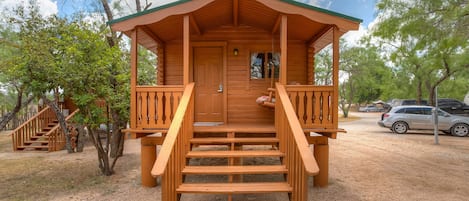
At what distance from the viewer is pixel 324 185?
5.16 meters

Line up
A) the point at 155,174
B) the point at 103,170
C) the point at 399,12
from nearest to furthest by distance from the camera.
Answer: the point at 155,174, the point at 103,170, the point at 399,12

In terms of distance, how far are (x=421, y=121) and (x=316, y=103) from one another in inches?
435

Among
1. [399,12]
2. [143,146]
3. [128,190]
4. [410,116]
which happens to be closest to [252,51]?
[143,146]

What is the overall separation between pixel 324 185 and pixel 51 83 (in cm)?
591

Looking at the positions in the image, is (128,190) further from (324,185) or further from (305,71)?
(305,71)

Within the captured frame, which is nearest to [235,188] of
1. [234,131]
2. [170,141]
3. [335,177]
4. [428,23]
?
[170,141]

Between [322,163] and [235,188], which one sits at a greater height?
[235,188]

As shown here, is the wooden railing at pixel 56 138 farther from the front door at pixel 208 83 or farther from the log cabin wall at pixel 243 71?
the log cabin wall at pixel 243 71

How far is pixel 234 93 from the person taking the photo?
6.13 meters

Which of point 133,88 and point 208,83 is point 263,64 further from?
point 133,88

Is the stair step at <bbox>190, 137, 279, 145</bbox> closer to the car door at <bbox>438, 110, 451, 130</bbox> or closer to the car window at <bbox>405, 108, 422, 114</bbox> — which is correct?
the car window at <bbox>405, 108, 422, 114</bbox>

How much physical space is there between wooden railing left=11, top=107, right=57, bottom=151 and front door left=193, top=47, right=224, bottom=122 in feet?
26.2

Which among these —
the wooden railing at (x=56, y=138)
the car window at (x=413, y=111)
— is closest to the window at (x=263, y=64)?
the wooden railing at (x=56, y=138)

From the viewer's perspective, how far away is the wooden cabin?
11.2 ft
